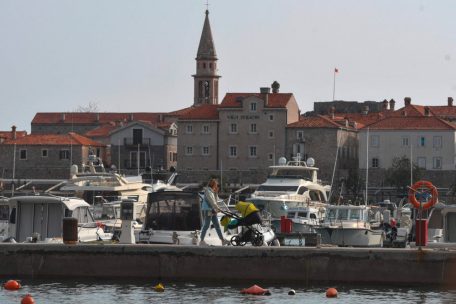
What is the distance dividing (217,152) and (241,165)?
8.52 ft

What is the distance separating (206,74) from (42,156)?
3220 centimetres

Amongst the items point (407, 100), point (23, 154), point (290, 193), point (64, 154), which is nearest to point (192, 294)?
point (290, 193)

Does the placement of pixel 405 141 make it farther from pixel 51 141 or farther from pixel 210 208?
pixel 210 208

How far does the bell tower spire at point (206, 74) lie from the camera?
524ft

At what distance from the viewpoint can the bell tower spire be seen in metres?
160

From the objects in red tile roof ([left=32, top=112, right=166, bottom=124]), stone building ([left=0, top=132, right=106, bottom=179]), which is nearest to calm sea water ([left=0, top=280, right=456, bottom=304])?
stone building ([left=0, top=132, right=106, bottom=179])

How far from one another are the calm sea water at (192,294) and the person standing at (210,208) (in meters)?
2.22

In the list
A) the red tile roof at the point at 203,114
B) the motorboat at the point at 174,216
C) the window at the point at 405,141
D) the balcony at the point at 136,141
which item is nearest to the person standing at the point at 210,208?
the motorboat at the point at 174,216

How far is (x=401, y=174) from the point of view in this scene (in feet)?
390

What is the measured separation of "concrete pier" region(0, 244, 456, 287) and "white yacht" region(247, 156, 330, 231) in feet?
86.3

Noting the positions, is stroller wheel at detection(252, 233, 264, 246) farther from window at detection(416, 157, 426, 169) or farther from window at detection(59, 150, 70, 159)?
window at detection(59, 150, 70, 159)

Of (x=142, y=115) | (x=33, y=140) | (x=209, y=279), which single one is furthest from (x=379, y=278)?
(x=142, y=115)

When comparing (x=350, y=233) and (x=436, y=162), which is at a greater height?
(x=436, y=162)

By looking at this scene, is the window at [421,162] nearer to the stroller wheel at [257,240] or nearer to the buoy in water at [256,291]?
the stroller wheel at [257,240]
